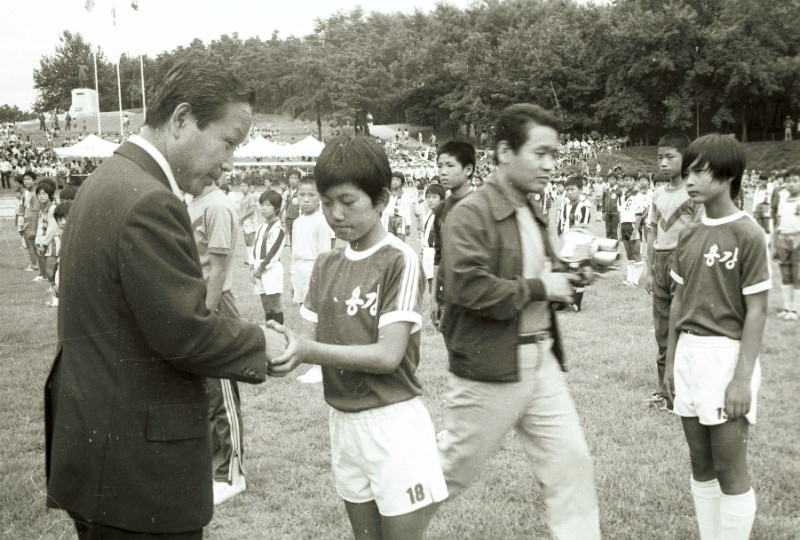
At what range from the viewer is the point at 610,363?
6988mm

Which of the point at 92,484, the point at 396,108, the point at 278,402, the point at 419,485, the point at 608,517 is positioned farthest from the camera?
the point at 396,108

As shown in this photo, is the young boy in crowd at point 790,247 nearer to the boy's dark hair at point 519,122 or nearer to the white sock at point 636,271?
the white sock at point 636,271

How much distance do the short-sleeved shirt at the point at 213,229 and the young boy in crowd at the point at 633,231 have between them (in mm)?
8758

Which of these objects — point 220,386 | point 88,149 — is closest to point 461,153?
point 220,386

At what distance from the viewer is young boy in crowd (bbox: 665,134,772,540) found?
293cm

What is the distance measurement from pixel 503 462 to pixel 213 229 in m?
2.22

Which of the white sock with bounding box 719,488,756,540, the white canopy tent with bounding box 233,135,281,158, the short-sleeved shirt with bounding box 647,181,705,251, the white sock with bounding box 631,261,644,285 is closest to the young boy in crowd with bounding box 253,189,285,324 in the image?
the short-sleeved shirt with bounding box 647,181,705,251

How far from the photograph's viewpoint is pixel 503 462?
180 inches

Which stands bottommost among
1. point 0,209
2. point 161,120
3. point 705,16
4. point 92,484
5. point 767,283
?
point 0,209

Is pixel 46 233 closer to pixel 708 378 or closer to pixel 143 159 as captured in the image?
pixel 143 159

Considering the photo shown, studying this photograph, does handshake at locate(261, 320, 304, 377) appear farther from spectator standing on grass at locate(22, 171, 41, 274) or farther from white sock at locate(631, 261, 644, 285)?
spectator standing on grass at locate(22, 171, 41, 274)

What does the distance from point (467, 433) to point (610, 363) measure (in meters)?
4.45

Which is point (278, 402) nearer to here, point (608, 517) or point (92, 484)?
point (608, 517)

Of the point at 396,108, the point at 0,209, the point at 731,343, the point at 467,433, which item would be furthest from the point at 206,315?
the point at 396,108
